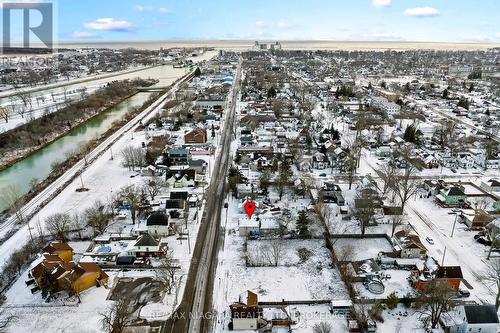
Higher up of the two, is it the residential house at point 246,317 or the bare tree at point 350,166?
the bare tree at point 350,166

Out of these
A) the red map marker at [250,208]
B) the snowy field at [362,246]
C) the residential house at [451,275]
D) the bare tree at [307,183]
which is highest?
the bare tree at [307,183]

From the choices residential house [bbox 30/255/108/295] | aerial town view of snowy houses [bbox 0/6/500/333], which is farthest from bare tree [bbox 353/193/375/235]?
residential house [bbox 30/255/108/295]

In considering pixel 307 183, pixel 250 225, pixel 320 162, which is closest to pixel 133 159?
pixel 250 225

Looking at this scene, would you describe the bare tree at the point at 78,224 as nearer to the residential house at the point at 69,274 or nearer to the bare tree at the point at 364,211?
the residential house at the point at 69,274

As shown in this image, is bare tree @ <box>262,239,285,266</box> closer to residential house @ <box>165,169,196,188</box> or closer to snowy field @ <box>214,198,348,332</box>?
snowy field @ <box>214,198,348,332</box>

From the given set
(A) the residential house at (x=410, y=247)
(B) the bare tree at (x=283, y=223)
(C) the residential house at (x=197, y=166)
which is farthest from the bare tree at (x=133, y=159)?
Result: (A) the residential house at (x=410, y=247)

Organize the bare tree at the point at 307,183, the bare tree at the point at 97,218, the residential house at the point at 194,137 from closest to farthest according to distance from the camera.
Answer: the bare tree at the point at 97,218 < the bare tree at the point at 307,183 < the residential house at the point at 194,137

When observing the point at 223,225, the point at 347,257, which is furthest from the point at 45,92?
the point at 347,257
